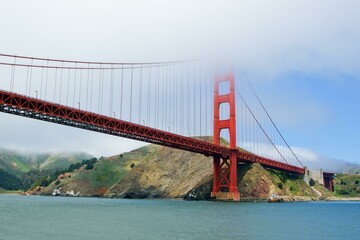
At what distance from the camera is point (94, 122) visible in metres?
57.3

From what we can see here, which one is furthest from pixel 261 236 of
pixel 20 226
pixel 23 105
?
pixel 23 105

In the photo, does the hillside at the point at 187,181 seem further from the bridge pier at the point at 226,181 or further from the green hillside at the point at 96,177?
the bridge pier at the point at 226,181

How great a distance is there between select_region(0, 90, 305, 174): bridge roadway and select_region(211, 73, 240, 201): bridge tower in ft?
6.63

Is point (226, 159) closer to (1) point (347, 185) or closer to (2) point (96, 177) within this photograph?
(2) point (96, 177)

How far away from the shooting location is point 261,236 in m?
26.8

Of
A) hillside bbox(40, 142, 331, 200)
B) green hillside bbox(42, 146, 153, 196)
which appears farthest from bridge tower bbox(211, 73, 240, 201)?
green hillside bbox(42, 146, 153, 196)

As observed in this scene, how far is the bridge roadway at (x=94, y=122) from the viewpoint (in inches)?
1923

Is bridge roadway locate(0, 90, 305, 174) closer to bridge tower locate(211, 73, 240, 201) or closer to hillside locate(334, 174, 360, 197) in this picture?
bridge tower locate(211, 73, 240, 201)

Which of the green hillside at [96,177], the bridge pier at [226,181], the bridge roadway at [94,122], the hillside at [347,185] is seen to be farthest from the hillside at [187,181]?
the hillside at [347,185]

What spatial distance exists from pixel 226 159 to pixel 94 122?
28238 millimetres

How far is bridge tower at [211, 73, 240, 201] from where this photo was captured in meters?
74.9

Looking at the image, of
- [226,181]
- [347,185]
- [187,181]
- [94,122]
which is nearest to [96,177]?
[187,181]

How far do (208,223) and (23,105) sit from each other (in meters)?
26.4

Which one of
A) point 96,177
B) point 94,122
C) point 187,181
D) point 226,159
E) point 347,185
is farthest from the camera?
point 347,185
